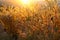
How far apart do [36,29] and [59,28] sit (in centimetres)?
58

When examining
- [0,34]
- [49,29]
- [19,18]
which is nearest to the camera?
[49,29]

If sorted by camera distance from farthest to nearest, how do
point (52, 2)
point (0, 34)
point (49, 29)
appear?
point (0, 34)
point (52, 2)
point (49, 29)

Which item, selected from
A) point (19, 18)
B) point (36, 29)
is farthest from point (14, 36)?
point (36, 29)

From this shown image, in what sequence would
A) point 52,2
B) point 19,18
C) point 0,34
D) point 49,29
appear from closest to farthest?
point 49,29 < point 52,2 < point 19,18 < point 0,34

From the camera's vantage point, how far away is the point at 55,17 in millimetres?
6426

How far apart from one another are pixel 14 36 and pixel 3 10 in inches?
36.5

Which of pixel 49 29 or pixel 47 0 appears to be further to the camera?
pixel 47 0

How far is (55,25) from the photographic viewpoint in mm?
6281

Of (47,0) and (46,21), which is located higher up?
(47,0)

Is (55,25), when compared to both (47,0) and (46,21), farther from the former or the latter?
(47,0)

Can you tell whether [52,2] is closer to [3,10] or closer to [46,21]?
[46,21]

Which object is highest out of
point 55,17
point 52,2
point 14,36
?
point 52,2

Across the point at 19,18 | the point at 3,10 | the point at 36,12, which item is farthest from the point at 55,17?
the point at 3,10

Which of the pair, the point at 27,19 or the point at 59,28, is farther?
the point at 27,19
